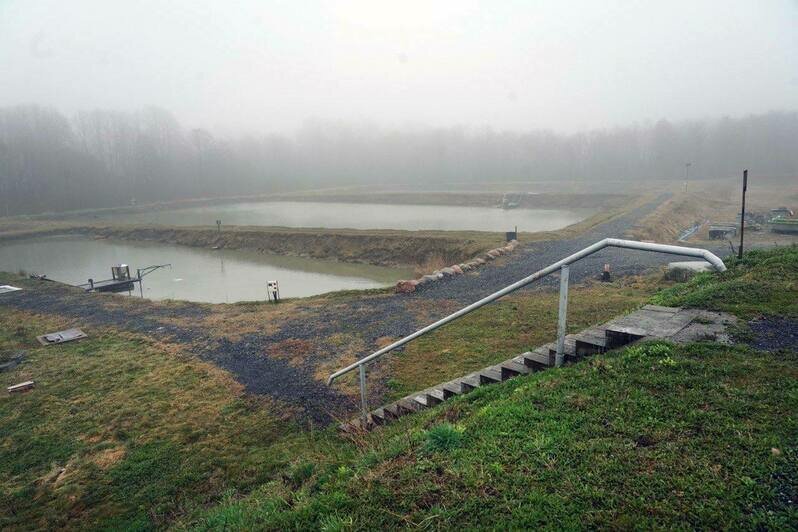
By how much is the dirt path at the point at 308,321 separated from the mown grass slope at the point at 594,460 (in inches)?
156

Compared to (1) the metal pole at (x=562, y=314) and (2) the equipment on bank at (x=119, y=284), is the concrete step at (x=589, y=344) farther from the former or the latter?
(2) the equipment on bank at (x=119, y=284)

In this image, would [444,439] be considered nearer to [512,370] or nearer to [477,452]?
[477,452]

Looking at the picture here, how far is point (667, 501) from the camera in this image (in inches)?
108

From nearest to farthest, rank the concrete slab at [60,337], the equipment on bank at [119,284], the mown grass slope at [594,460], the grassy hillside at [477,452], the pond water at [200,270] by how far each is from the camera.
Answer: the mown grass slope at [594,460], the grassy hillside at [477,452], the concrete slab at [60,337], the pond water at [200,270], the equipment on bank at [119,284]

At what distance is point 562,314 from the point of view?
4.71 metres

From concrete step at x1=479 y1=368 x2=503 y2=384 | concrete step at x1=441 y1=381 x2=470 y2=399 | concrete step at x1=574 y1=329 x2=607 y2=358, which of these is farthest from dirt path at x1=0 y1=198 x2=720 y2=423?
concrete step at x1=574 y1=329 x2=607 y2=358

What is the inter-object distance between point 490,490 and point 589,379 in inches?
66.6

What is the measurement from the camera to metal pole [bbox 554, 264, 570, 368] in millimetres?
4633

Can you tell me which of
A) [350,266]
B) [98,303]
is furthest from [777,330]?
[350,266]

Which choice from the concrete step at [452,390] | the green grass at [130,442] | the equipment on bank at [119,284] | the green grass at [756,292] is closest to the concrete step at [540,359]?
the concrete step at [452,390]

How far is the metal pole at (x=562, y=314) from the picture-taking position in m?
4.63

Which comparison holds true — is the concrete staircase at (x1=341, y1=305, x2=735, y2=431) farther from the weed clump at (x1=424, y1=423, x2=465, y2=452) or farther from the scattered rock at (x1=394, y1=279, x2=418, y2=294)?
the scattered rock at (x1=394, y1=279, x2=418, y2=294)

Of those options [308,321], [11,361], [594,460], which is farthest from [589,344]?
[11,361]

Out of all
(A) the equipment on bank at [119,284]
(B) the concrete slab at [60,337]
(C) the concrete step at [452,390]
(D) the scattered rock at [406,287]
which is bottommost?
(A) the equipment on bank at [119,284]
